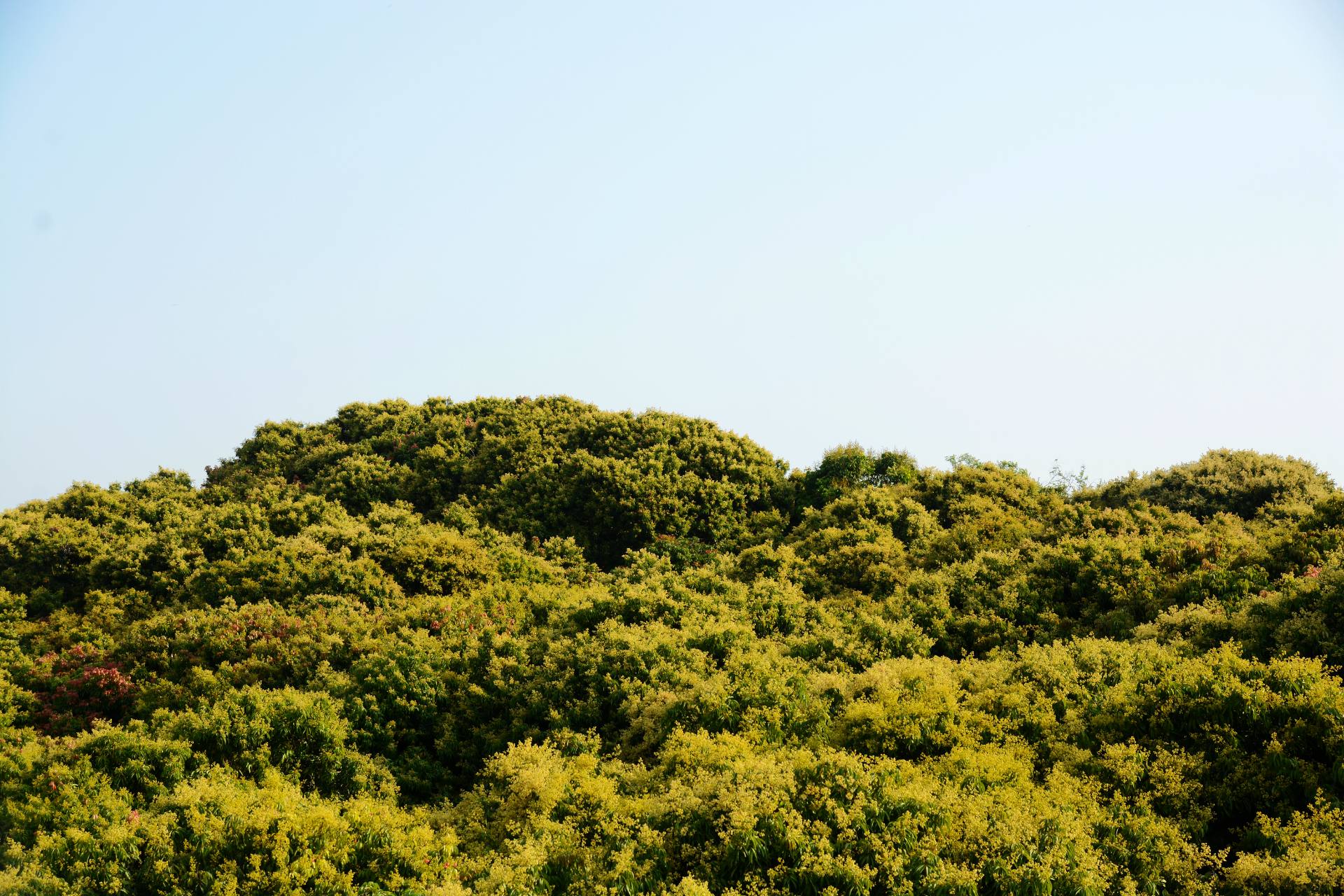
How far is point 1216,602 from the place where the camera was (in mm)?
18594

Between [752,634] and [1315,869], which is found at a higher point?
[752,634]

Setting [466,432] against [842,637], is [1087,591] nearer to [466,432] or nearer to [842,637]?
[842,637]

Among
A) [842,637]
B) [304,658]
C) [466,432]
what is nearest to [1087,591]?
[842,637]

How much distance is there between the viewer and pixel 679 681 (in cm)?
1777

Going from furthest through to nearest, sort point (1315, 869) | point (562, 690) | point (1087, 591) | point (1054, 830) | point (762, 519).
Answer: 1. point (762, 519)
2. point (1087, 591)
3. point (562, 690)
4. point (1054, 830)
5. point (1315, 869)

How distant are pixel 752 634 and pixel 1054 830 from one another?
8.78m

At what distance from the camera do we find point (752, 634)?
20047 mm

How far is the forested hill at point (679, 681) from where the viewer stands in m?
12.3

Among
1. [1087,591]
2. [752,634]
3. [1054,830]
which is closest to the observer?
[1054,830]

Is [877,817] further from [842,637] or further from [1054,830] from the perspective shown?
[842,637]

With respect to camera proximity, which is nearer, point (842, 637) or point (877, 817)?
point (877, 817)

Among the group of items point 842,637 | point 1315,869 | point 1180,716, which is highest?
point 842,637

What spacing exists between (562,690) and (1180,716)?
10818 millimetres

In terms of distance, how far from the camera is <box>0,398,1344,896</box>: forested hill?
1234cm
